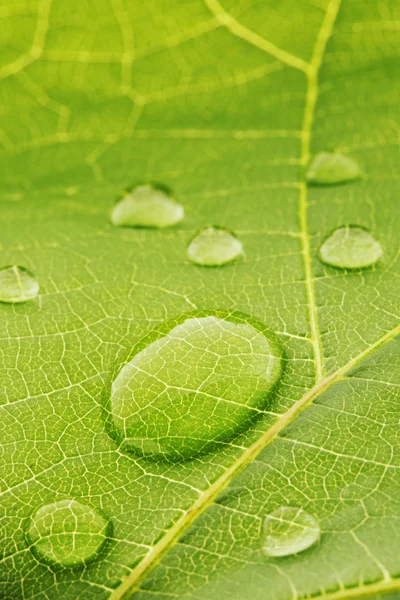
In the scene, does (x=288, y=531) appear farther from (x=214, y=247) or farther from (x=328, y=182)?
(x=328, y=182)

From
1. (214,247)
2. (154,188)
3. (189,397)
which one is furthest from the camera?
(154,188)

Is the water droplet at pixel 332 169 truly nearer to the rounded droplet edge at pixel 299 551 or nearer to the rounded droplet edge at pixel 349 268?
the rounded droplet edge at pixel 349 268

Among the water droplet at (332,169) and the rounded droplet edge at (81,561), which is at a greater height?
the water droplet at (332,169)

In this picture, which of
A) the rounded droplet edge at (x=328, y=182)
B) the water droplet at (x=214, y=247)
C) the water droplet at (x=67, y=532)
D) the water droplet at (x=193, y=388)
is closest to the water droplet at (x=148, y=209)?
the water droplet at (x=214, y=247)

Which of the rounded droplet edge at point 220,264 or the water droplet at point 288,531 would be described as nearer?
the water droplet at point 288,531

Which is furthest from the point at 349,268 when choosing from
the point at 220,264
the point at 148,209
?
the point at 148,209

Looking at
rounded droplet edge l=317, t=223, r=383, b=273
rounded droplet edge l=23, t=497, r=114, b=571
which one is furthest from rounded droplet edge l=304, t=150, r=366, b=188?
rounded droplet edge l=23, t=497, r=114, b=571

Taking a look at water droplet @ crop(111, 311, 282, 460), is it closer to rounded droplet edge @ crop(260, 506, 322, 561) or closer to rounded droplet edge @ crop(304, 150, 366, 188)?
rounded droplet edge @ crop(260, 506, 322, 561)
